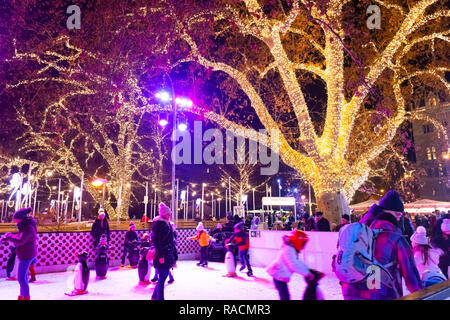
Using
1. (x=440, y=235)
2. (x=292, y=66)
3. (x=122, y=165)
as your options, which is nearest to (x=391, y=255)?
(x=440, y=235)

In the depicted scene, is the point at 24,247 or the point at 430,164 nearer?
the point at 24,247

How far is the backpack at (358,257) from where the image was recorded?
122 inches

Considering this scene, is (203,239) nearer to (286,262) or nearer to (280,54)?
(280,54)

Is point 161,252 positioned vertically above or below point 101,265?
above

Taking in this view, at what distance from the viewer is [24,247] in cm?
629

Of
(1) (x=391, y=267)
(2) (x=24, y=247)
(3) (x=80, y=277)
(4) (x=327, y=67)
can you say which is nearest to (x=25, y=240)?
(2) (x=24, y=247)

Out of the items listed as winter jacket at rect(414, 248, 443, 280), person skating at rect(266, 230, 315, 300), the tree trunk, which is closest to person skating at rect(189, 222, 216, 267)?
the tree trunk

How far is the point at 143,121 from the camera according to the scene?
2803 cm

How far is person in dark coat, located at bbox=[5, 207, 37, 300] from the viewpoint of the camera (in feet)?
20.4

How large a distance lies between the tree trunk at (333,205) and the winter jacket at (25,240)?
784cm

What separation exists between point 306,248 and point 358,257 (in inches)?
335

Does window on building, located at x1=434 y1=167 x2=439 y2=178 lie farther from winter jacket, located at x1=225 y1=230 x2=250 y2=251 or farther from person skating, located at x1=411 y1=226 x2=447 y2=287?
person skating, located at x1=411 y1=226 x2=447 y2=287

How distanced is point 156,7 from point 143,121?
61.5ft
